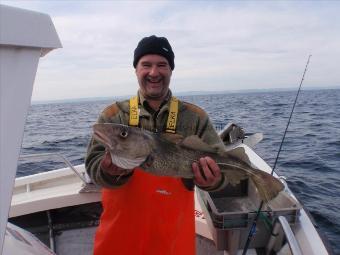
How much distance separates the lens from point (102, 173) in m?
2.99

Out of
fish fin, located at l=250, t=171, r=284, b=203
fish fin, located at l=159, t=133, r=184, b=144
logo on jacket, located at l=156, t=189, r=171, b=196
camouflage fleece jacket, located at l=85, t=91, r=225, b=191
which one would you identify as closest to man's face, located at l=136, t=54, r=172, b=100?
camouflage fleece jacket, located at l=85, t=91, r=225, b=191

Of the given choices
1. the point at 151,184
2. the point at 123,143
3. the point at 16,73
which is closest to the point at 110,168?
the point at 123,143

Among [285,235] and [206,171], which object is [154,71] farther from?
[285,235]

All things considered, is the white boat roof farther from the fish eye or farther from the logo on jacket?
Result: the logo on jacket

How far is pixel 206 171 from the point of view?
9.61 ft

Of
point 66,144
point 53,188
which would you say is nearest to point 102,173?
point 53,188

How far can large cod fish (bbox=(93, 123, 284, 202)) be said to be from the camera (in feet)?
8.66

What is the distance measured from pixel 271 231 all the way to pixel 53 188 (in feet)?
12.0

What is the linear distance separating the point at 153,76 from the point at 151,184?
1.01m

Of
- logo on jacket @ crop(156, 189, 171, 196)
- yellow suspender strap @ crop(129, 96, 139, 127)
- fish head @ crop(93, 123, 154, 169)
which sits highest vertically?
yellow suspender strap @ crop(129, 96, 139, 127)

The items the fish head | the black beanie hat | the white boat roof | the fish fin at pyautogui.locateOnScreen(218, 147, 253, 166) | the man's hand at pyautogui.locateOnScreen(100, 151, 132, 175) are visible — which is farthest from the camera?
the black beanie hat

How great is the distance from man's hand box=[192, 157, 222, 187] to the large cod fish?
45mm

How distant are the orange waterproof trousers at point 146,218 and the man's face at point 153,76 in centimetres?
77

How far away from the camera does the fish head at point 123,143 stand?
2605 mm
